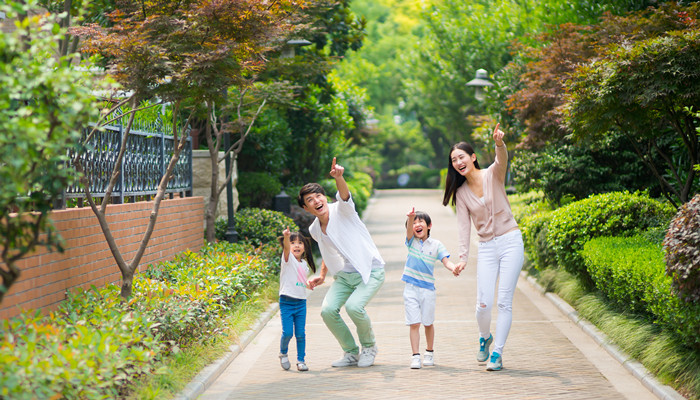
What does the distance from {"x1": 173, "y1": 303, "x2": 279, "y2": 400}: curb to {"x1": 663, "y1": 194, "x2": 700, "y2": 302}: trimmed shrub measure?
3866 millimetres

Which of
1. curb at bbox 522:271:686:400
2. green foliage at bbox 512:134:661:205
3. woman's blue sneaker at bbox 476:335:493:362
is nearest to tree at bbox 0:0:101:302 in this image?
woman's blue sneaker at bbox 476:335:493:362

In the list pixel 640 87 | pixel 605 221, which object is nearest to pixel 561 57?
pixel 605 221

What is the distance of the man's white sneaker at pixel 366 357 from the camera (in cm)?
798

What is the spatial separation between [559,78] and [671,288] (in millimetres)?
7051

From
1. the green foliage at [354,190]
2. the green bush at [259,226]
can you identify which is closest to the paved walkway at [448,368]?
the green bush at [259,226]

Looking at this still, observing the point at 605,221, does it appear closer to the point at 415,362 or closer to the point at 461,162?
the point at 461,162

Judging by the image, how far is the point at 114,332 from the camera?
5922 millimetres

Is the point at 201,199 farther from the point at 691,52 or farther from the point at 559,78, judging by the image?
the point at 691,52

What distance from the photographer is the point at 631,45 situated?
1016 cm

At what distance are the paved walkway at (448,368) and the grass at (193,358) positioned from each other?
0.20 meters

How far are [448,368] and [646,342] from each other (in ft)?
6.19

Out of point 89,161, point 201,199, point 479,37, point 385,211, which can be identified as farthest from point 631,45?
point 385,211

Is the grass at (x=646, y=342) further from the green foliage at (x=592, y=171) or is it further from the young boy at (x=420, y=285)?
the green foliage at (x=592, y=171)

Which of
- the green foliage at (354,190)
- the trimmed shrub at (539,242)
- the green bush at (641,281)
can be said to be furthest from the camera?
the green foliage at (354,190)
